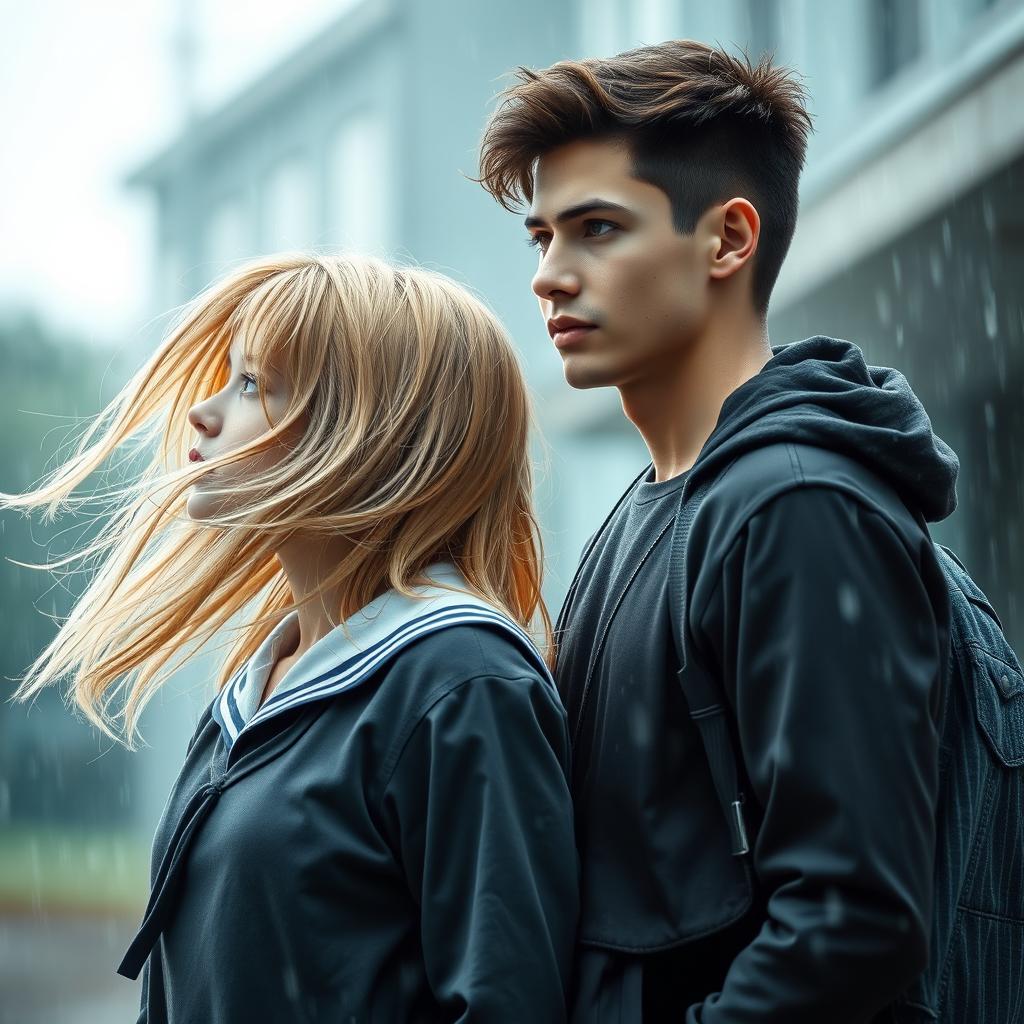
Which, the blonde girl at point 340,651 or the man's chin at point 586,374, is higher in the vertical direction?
the man's chin at point 586,374

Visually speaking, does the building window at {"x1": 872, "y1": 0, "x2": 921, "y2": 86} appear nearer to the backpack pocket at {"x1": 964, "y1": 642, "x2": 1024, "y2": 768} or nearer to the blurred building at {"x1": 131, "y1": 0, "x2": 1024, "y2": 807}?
the blurred building at {"x1": 131, "y1": 0, "x2": 1024, "y2": 807}

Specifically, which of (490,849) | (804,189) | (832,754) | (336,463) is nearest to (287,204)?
(804,189)

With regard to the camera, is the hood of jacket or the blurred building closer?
the hood of jacket

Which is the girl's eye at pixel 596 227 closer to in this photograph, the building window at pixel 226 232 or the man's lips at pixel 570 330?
the man's lips at pixel 570 330

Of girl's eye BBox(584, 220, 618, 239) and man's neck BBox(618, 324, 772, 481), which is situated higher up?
girl's eye BBox(584, 220, 618, 239)

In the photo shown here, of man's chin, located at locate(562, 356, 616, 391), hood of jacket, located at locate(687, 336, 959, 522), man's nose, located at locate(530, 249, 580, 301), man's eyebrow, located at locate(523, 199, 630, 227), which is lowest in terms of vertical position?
hood of jacket, located at locate(687, 336, 959, 522)

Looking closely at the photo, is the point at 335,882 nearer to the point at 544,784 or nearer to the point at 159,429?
the point at 544,784

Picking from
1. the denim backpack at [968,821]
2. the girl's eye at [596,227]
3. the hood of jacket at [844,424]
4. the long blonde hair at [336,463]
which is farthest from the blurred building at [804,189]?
the denim backpack at [968,821]

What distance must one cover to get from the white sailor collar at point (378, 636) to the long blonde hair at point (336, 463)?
1.7 inches

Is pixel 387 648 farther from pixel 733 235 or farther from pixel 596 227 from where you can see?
pixel 733 235

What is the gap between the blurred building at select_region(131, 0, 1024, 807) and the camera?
5715 millimetres

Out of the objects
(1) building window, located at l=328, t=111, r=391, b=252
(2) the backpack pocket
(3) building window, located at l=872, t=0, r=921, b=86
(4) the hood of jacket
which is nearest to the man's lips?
(4) the hood of jacket

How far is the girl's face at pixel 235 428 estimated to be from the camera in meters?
2.17

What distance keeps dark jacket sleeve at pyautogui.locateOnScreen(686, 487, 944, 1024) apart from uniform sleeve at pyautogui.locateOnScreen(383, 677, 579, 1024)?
9.0 inches
